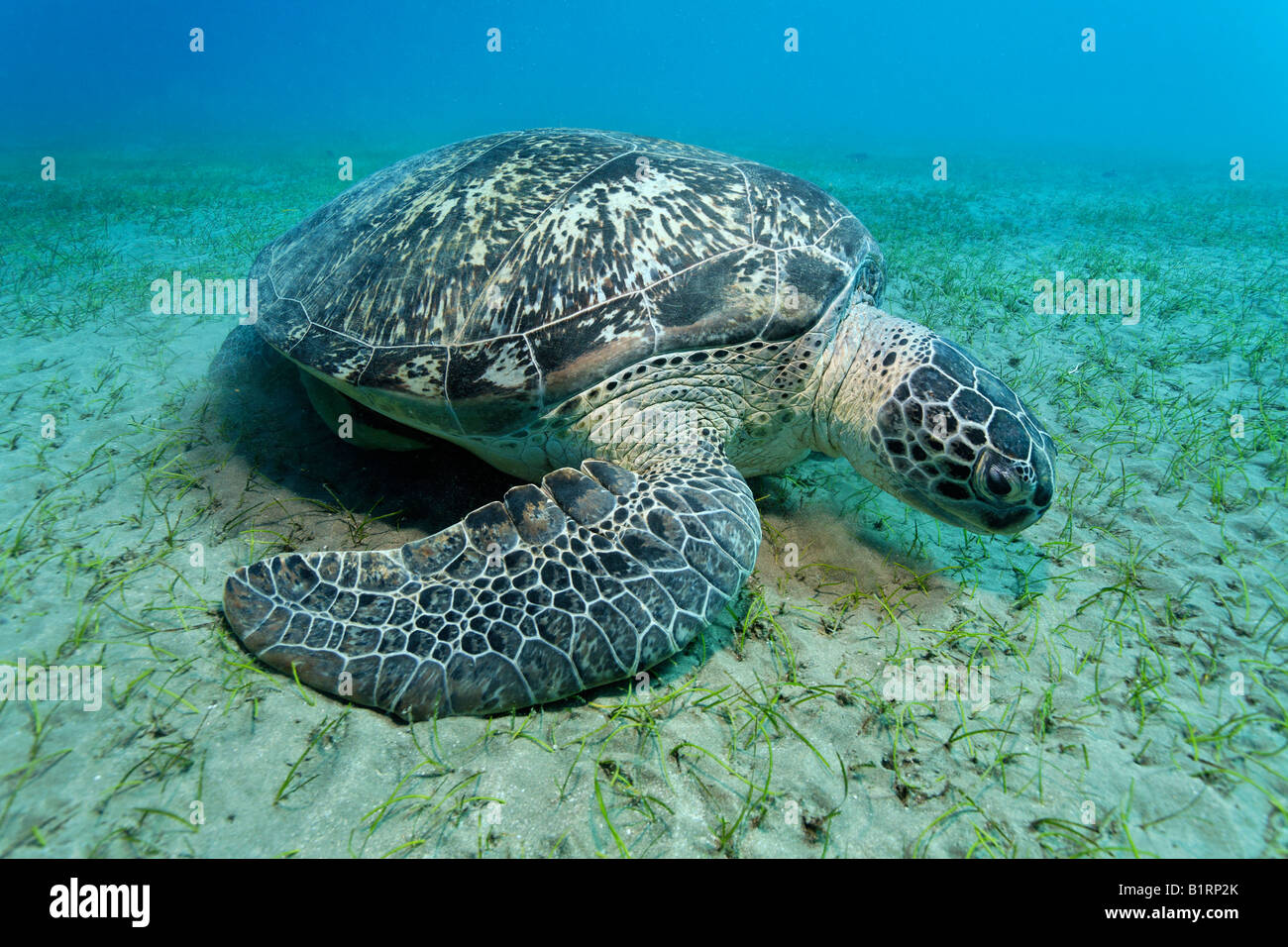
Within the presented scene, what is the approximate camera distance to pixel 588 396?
2646mm

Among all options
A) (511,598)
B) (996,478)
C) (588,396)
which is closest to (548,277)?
(588,396)

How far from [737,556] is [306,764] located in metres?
1.55

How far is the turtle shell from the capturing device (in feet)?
8.60

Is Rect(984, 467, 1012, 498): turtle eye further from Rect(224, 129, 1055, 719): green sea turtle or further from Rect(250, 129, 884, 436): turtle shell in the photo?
Rect(250, 129, 884, 436): turtle shell

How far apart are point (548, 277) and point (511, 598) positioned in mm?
1507

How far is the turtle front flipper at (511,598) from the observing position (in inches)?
74.0

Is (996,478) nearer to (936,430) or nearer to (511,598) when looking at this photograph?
(936,430)

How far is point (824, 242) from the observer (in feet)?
9.84

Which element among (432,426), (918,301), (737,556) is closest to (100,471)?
(432,426)

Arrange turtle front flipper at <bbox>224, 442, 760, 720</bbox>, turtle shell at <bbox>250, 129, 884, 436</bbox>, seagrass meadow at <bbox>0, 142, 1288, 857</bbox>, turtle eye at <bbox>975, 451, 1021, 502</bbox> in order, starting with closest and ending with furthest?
seagrass meadow at <bbox>0, 142, 1288, 857</bbox>
turtle front flipper at <bbox>224, 442, 760, 720</bbox>
turtle eye at <bbox>975, 451, 1021, 502</bbox>
turtle shell at <bbox>250, 129, 884, 436</bbox>

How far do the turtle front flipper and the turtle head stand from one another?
2.56 ft

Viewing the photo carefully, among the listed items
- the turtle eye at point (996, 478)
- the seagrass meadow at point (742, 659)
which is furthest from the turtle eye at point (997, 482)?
the seagrass meadow at point (742, 659)

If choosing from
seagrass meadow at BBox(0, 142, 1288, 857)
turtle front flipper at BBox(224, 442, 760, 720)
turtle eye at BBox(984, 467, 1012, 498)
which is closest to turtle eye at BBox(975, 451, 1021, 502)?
turtle eye at BBox(984, 467, 1012, 498)

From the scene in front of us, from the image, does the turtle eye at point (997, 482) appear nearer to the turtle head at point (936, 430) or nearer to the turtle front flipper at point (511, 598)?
the turtle head at point (936, 430)
